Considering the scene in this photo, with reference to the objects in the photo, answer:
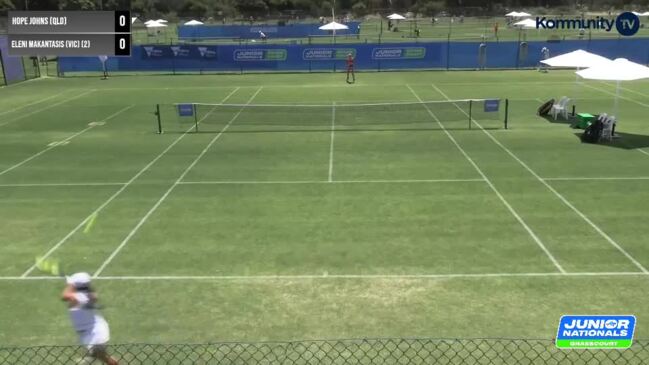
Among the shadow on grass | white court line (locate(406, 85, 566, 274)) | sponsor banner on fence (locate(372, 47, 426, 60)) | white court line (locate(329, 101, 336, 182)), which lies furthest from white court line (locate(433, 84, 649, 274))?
sponsor banner on fence (locate(372, 47, 426, 60))

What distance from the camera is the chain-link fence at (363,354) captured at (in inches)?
321

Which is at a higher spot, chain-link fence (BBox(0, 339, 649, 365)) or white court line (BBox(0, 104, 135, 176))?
white court line (BBox(0, 104, 135, 176))

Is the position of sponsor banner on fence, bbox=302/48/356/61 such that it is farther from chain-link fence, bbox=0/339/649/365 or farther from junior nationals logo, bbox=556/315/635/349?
junior nationals logo, bbox=556/315/635/349

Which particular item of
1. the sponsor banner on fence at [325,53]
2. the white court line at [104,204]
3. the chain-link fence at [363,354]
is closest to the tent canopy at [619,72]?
the chain-link fence at [363,354]

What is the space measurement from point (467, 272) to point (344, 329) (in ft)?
10.1

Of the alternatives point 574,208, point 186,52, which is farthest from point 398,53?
point 574,208

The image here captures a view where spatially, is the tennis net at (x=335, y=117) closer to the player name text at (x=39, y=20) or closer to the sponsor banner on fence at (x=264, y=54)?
the player name text at (x=39, y=20)

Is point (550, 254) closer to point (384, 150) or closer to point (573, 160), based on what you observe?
point (573, 160)

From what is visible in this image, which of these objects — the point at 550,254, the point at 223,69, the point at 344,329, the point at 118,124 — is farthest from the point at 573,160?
the point at 223,69

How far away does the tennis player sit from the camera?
7254 millimetres

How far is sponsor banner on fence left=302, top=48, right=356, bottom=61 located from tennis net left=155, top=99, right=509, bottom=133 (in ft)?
56.9

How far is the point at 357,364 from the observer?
8.13 m

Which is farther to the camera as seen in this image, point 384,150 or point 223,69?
point 223,69
